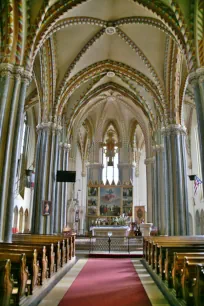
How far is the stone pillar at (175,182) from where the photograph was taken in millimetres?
15406

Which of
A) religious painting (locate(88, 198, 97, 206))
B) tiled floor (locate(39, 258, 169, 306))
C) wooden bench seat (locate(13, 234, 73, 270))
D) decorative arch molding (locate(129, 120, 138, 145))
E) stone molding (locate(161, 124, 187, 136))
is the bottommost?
A: tiled floor (locate(39, 258, 169, 306))

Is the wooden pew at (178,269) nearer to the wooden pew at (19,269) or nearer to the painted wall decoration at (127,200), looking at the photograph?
the wooden pew at (19,269)

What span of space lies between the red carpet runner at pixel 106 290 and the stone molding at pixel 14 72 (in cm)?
759

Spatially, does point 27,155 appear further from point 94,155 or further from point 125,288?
point 125,288

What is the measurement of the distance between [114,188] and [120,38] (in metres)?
16.7

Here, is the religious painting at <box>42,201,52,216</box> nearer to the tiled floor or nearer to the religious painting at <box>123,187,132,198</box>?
the tiled floor

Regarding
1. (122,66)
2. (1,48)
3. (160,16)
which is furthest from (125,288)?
(122,66)

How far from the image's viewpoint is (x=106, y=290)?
6.81 metres

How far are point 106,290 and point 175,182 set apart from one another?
403 inches

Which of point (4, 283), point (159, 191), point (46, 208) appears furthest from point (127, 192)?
point (4, 283)

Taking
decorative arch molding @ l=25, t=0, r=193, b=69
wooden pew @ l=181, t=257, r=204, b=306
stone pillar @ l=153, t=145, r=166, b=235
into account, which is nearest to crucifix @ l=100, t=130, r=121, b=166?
stone pillar @ l=153, t=145, r=166, b=235

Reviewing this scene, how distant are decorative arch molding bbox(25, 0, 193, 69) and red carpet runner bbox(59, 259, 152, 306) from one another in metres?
8.30

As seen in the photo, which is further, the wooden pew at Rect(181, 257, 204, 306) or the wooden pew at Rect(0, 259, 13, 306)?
the wooden pew at Rect(181, 257, 204, 306)

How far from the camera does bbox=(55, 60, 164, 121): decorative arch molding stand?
61.3 ft
